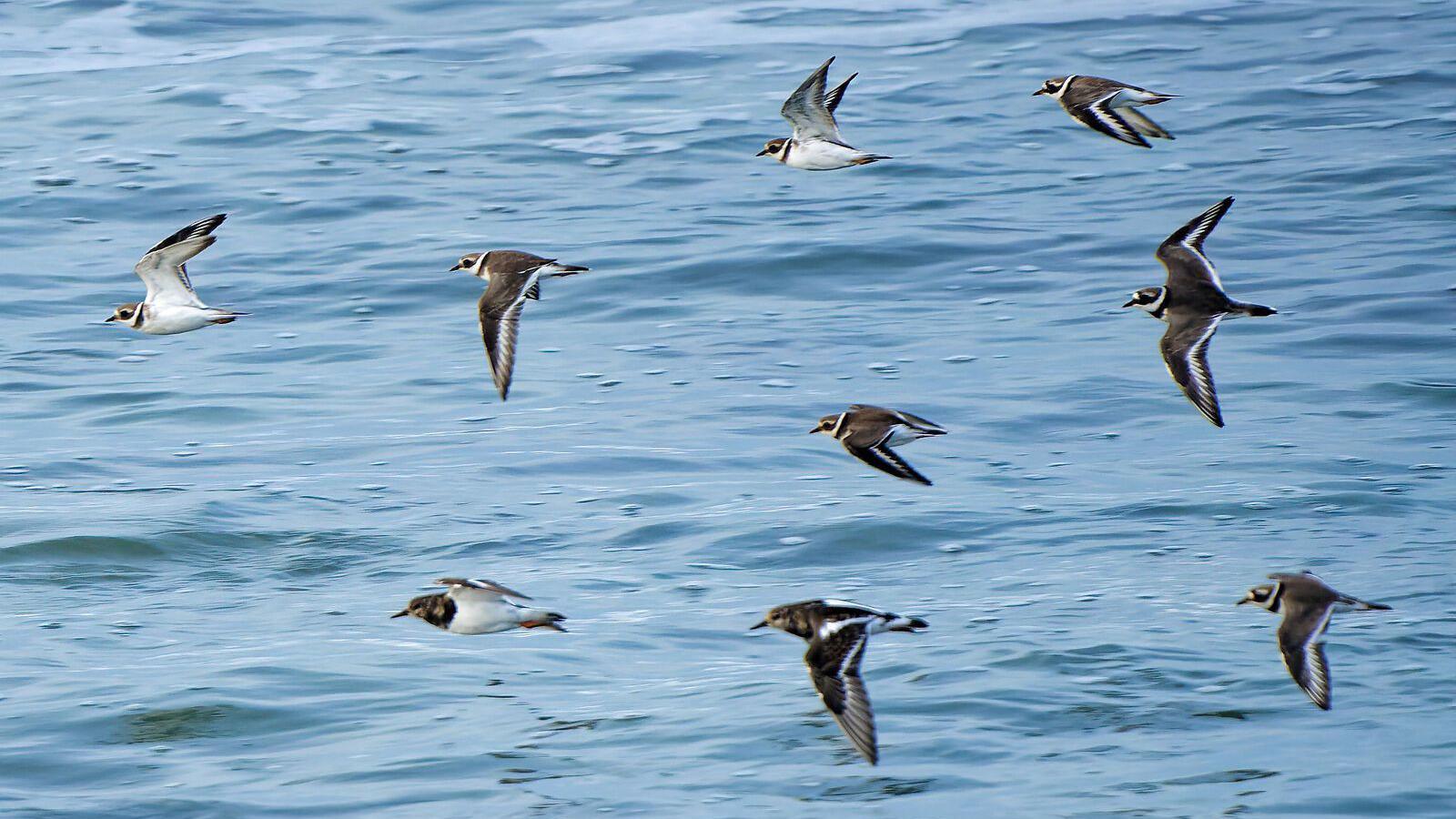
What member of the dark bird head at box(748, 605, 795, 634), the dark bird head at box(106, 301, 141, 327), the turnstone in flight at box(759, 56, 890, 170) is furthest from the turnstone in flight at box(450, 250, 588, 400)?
the turnstone in flight at box(759, 56, 890, 170)

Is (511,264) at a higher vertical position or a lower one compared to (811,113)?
lower

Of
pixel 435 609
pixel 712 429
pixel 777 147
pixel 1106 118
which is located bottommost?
pixel 712 429

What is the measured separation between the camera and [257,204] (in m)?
20.1

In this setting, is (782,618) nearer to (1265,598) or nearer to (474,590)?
(474,590)

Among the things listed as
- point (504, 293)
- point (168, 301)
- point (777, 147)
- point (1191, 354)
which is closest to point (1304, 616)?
point (1191, 354)

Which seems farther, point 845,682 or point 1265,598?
point 1265,598

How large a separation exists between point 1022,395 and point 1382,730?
594cm

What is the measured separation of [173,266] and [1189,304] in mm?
5273

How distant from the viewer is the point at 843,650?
8.30 meters

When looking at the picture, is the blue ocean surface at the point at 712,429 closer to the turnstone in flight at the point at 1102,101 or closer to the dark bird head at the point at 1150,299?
the dark bird head at the point at 1150,299

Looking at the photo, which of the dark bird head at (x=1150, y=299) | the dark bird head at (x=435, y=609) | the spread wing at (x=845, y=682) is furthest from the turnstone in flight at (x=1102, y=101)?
the dark bird head at (x=435, y=609)

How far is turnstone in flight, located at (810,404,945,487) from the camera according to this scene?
888 cm

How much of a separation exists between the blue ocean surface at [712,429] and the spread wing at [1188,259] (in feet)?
6.30

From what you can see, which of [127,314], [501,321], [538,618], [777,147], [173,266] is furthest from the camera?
[777,147]
